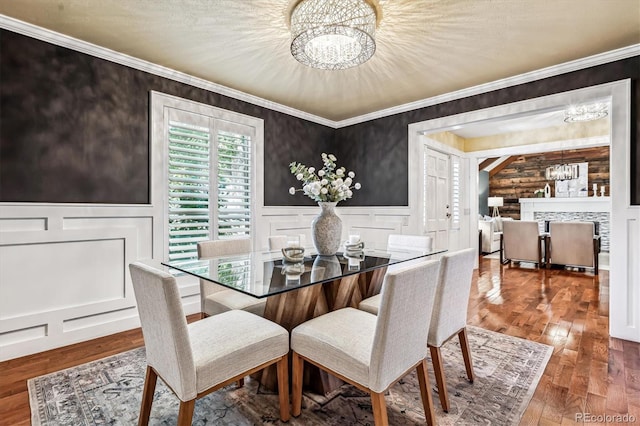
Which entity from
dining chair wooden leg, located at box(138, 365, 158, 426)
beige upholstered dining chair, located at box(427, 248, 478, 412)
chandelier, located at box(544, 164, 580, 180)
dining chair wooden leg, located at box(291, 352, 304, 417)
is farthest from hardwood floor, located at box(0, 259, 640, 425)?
chandelier, located at box(544, 164, 580, 180)

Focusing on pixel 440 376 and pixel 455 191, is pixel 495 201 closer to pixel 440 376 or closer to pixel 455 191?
pixel 455 191

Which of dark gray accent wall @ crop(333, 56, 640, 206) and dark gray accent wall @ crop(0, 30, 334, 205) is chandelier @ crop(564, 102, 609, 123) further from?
dark gray accent wall @ crop(0, 30, 334, 205)

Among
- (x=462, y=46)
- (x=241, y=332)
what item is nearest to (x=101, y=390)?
(x=241, y=332)

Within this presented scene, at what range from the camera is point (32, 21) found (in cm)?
231

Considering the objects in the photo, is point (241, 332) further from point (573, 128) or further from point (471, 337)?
point (573, 128)

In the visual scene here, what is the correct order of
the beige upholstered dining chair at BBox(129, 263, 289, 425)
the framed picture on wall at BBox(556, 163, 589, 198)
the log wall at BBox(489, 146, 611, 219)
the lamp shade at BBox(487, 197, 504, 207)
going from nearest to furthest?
the beige upholstered dining chair at BBox(129, 263, 289, 425)
the log wall at BBox(489, 146, 611, 219)
the framed picture on wall at BBox(556, 163, 589, 198)
the lamp shade at BBox(487, 197, 504, 207)

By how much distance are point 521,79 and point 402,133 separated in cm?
144

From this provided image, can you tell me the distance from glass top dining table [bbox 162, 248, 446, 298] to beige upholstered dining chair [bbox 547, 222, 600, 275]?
447 cm

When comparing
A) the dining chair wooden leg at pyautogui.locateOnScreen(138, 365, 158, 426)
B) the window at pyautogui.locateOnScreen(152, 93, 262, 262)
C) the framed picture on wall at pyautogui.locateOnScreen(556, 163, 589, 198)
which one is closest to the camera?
the dining chair wooden leg at pyautogui.locateOnScreen(138, 365, 158, 426)

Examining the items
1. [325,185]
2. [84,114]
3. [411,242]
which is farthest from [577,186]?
[84,114]

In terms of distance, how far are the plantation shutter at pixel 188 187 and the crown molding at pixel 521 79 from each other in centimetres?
246

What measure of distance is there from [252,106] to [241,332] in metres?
3.07

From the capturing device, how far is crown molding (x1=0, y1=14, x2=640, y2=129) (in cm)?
242

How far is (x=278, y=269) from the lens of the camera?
6.37ft
